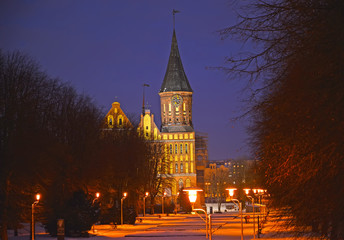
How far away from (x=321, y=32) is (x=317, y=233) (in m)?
4.91

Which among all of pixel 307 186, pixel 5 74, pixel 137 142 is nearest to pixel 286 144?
pixel 307 186

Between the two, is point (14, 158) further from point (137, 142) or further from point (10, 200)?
point (137, 142)

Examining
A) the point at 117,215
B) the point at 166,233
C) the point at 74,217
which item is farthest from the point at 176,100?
the point at 74,217

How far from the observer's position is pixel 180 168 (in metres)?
171

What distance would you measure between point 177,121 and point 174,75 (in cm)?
1317

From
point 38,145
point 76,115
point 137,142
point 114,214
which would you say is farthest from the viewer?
point 137,142

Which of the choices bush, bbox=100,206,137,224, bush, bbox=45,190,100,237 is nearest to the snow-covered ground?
bush, bbox=45,190,100,237

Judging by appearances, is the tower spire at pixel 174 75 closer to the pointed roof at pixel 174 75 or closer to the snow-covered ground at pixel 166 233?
the pointed roof at pixel 174 75

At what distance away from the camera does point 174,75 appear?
17500cm

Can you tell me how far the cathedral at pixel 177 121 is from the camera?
169750 millimetres

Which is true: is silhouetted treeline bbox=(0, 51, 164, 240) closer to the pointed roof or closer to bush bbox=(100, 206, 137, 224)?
bush bbox=(100, 206, 137, 224)

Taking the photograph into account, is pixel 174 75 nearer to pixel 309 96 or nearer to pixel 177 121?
pixel 177 121

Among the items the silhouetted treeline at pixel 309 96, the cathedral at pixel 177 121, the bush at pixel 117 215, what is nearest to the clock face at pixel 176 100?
the cathedral at pixel 177 121

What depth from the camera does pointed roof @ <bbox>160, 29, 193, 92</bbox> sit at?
174375mm
